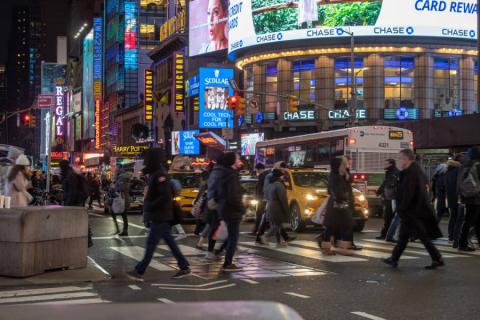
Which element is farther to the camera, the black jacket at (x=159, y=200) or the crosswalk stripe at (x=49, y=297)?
the black jacket at (x=159, y=200)

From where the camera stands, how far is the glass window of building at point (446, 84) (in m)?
51.2

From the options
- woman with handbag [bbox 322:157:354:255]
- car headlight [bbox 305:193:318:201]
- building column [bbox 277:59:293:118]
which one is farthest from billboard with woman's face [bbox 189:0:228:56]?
woman with handbag [bbox 322:157:354:255]

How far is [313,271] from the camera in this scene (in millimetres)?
10250

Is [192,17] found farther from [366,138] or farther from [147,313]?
[147,313]

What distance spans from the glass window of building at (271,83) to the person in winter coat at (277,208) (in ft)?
135

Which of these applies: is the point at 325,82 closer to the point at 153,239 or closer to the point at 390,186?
the point at 390,186

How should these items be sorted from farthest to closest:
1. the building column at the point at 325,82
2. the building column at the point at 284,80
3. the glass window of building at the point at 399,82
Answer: the building column at the point at 284,80
the building column at the point at 325,82
the glass window of building at the point at 399,82

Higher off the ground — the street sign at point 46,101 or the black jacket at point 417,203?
the street sign at point 46,101

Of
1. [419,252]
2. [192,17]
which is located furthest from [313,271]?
[192,17]

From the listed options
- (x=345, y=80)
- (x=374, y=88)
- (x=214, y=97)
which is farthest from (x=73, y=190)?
(x=214, y=97)

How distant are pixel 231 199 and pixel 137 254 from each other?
319cm

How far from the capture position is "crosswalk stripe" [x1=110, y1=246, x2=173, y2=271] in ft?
35.3

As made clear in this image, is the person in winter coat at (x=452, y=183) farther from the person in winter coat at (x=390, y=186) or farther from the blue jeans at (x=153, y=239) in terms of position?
the blue jeans at (x=153, y=239)

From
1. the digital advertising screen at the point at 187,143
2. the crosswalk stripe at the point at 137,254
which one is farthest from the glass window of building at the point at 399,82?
the crosswalk stripe at the point at 137,254
